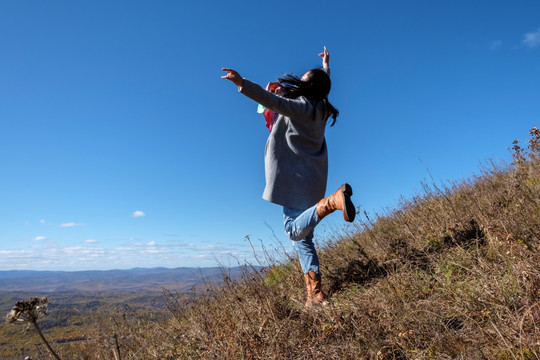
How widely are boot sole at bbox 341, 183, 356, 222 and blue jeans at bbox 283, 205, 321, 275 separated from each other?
35 centimetres

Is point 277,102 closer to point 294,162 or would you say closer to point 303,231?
point 294,162

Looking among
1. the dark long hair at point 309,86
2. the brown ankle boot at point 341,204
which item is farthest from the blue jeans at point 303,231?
the dark long hair at point 309,86

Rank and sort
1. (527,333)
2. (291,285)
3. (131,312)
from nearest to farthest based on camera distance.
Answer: (527,333), (291,285), (131,312)

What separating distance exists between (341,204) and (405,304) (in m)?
0.78

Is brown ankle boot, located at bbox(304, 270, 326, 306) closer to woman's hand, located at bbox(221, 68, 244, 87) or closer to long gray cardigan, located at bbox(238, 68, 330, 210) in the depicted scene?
long gray cardigan, located at bbox(238, 68, 330, 210)

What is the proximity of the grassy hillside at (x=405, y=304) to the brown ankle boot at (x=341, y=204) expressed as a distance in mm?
658

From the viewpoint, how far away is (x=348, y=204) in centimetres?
214

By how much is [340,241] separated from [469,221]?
1.94 metres

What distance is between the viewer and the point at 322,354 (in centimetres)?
173

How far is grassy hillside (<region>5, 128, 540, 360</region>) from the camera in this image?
164 cm

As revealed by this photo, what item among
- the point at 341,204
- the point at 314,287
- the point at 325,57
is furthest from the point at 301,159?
the point at 325,57

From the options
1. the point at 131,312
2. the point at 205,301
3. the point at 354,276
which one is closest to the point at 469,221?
the point at 354,276

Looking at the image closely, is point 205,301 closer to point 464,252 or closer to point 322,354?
point 322,354

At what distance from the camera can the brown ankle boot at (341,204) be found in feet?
6.94
